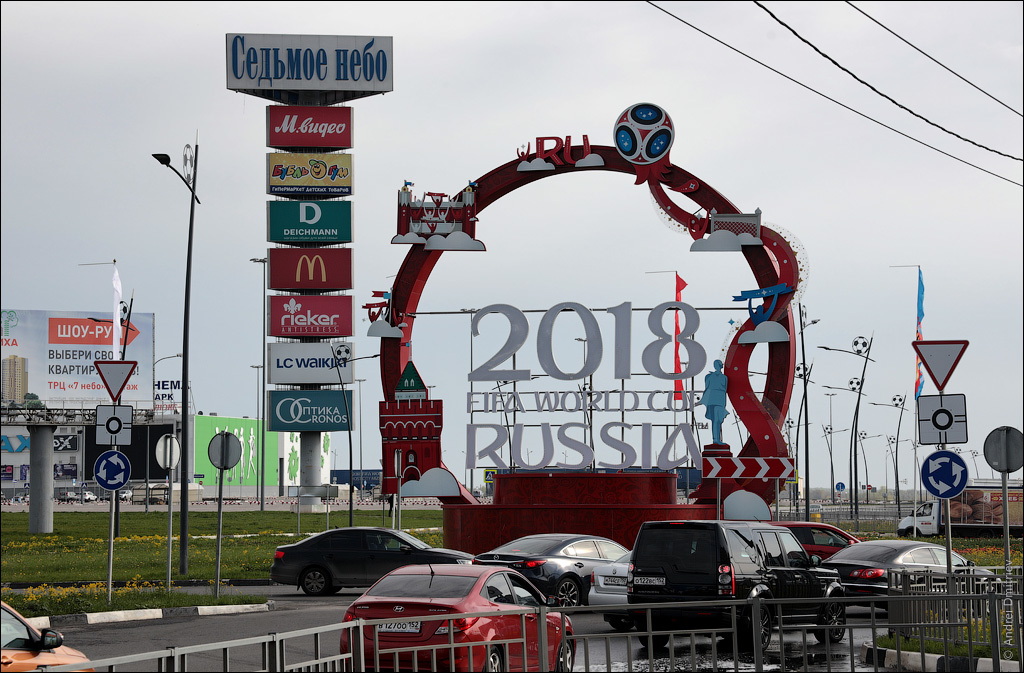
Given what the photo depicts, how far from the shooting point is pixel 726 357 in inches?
1219

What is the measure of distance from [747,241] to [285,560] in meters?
14.6

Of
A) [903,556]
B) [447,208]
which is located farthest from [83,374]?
[903,556]

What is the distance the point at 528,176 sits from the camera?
3331 centimetres

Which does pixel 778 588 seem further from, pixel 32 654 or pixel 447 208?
pixel 447 208

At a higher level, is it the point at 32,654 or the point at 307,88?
the point at 307,88

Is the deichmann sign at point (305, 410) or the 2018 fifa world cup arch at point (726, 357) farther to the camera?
the deichmann sign at point (305, 410)

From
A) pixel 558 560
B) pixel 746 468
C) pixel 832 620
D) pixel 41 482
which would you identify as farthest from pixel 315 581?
pixel 41 482

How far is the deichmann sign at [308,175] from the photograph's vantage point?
7625 centimetres

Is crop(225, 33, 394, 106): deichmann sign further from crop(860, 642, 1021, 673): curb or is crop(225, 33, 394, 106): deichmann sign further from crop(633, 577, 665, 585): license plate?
crop(860, 642, 1021, 673): curb

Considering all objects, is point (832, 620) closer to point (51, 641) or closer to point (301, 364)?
point (51, 641)

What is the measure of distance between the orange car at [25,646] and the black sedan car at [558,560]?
32.2ft

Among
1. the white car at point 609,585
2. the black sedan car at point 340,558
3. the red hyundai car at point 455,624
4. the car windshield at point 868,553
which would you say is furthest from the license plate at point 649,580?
the black sedan car at point 340,558

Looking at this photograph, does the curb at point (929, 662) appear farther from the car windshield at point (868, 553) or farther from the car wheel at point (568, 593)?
the car windshield at point (868, 553)

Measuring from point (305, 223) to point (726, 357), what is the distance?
49.7 metres
